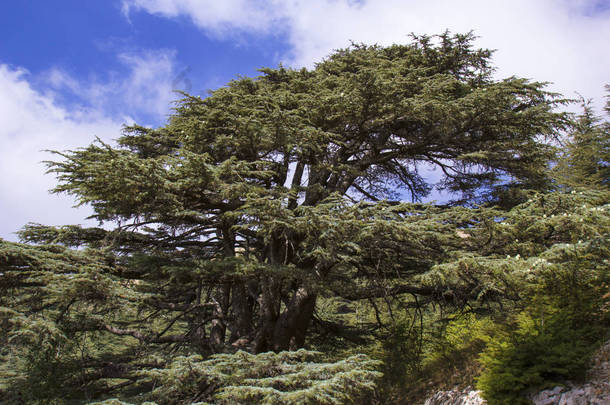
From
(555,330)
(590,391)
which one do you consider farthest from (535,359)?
(590,391)

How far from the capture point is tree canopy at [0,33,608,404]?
Answer: 5.77 meters

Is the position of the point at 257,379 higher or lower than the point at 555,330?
lower

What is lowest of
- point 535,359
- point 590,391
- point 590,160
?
point 590,391

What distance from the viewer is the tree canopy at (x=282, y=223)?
18.9 ft

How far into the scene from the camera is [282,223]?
5953 mm

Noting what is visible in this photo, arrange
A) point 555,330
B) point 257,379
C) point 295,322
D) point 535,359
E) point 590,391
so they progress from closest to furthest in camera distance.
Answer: point 257,379 < point 590,391 < point 535,359 < point 555,330 < point 295,322

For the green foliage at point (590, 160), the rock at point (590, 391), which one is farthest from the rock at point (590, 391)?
the green foliage at point (590, 160)

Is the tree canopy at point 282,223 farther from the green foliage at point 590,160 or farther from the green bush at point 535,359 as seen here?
the green foliage at point 590,160

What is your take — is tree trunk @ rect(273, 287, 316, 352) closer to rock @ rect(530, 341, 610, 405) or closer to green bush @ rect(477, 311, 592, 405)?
green bush @ rect(477, 311, 592, 405)

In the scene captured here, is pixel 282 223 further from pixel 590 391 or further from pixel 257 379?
pixel 590 391

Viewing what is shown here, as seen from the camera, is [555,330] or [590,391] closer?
[590,391]

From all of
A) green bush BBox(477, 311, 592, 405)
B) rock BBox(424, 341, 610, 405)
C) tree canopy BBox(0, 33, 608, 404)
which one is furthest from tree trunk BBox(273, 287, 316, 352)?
rock BBox(424, 341, 610, 405)

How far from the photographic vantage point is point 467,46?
10734 millimetres

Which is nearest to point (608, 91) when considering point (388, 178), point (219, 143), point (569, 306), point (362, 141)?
point (388, 178)
